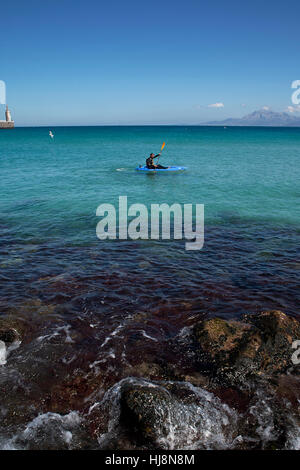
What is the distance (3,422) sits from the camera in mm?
6477

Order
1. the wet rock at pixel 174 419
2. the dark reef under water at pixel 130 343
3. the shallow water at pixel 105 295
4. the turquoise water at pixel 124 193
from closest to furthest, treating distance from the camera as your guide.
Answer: the wet rock at pixel 174 419, the dark reef under water at pixel 130 343, the shallow water at pixel 105 295, the turquoise water at pixel 124 193

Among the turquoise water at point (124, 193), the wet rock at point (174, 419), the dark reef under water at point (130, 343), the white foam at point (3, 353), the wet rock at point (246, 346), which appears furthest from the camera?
the turquoise water at point (124, 193)

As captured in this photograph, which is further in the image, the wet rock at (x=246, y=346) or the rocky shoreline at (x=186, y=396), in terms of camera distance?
the wet rock at (x=246, y=346)

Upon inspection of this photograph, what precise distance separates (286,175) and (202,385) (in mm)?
35623

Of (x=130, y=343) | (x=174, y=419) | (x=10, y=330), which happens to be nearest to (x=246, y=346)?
(x=174, y=419)

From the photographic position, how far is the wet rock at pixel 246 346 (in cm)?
780

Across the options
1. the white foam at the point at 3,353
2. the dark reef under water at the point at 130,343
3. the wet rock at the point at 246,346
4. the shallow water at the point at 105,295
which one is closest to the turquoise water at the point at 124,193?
the shallow water at the point at 105,295

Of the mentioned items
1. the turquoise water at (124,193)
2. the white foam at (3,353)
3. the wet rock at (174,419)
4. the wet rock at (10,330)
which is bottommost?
the wet rock at (174,419)

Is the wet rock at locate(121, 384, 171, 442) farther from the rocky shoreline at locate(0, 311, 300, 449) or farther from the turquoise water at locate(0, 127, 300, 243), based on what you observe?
the turquoise water at locate(0, 127, 300, 243)

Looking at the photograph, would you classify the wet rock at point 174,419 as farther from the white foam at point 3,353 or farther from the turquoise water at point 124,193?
the turquoise water at point 124,193

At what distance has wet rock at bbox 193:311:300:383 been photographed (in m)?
7.80

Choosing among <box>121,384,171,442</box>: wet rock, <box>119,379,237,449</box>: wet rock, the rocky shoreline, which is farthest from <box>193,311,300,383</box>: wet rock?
<box>121,384,171,442</box>: wet rock

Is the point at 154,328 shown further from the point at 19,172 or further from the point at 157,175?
the point at 19,172

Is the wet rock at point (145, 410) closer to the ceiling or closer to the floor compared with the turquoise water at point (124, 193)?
closer to the floor
